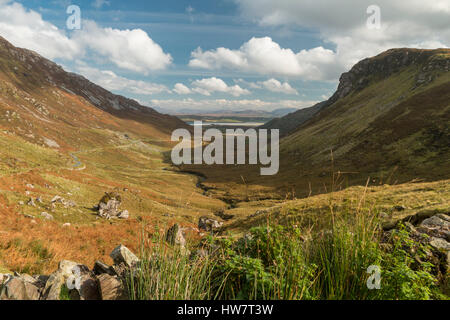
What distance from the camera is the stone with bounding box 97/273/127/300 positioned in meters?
4.34


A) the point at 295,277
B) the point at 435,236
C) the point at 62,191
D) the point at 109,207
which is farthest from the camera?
the point at 62,191

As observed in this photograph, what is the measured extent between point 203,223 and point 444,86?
97.4 m

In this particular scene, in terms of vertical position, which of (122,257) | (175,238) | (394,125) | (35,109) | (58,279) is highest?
(35,109)

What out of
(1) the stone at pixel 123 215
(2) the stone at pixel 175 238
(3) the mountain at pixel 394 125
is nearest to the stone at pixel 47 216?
(1) the stone at pixel 123 215

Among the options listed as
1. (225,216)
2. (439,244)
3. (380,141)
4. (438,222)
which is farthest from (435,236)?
(380,141)

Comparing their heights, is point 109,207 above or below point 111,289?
below

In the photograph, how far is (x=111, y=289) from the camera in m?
4.43

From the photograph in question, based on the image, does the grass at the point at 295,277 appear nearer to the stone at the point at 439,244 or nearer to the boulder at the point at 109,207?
the stone at the point at 439,244

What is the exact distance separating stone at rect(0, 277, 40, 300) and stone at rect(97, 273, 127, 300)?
123cm

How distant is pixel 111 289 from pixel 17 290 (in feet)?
5.30

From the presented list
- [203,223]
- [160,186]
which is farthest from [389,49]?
[203,223]

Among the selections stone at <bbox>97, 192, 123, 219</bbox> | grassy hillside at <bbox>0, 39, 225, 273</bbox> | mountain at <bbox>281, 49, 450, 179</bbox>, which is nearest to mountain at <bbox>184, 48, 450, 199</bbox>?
mountain at <bbox>281, 49, 450, 179</bbox>

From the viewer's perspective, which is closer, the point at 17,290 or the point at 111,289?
the point at 17,290

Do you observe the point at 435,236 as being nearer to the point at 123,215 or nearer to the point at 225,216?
the point at 123,215
